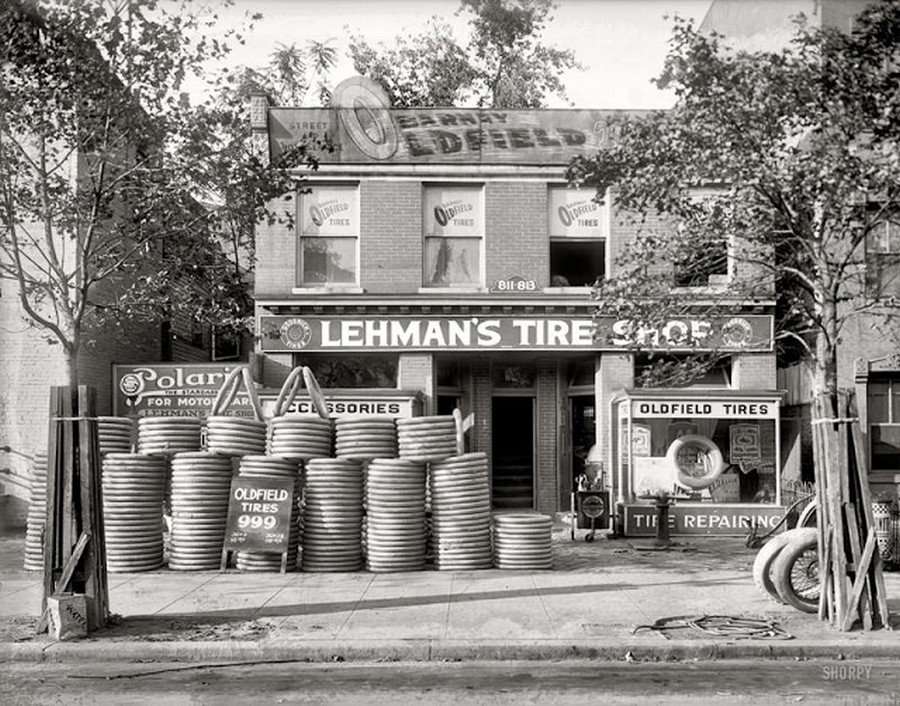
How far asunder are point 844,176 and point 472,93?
872 inches

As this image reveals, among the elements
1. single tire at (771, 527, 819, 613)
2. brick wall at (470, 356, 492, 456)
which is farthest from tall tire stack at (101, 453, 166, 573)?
brick wall at (470, 356, 492, 456)

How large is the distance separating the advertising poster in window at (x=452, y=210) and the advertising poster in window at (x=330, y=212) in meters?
1.43

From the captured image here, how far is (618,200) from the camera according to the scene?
1308 cm

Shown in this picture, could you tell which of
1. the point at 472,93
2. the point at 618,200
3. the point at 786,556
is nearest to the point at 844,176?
the point at 618,200

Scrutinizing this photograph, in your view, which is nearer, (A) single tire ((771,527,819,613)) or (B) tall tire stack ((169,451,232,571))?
(A) single tire ((771,527,819,613))

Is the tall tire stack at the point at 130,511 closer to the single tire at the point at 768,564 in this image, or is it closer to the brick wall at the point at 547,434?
the single tire at the point at 768,564

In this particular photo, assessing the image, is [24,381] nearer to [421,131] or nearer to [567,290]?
[421,131]

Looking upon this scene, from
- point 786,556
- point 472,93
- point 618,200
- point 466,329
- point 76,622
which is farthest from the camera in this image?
point 472,93

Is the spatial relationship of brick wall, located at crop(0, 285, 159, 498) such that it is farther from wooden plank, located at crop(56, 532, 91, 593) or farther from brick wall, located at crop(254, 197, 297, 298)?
wooden plank, located at crop(56, 532, 91, 593)

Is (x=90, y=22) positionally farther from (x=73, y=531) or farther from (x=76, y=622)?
(x=76, y=622)

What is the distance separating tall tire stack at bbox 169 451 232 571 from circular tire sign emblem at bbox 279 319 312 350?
5.69m

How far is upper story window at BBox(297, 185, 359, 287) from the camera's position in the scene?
2003cm

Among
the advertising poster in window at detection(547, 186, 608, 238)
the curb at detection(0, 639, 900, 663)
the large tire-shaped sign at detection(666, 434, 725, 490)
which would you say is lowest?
the curb at detection(0, 639, 900, 663)

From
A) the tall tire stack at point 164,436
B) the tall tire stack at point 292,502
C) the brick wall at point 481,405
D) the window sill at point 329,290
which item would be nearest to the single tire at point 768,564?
the tall tire stack at point 292,502
